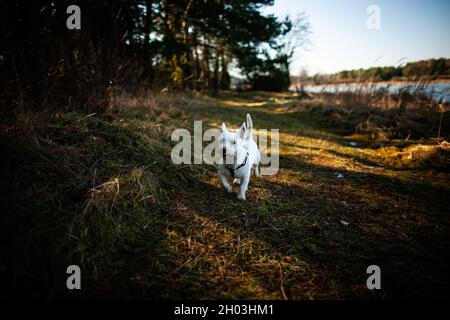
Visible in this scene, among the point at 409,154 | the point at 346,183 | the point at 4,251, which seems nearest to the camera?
the point at 4,251

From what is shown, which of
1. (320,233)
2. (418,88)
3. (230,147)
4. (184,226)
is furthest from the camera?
(418,88)

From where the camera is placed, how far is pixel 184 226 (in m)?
2.77

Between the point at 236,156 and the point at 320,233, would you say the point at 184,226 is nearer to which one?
the point at 236,156

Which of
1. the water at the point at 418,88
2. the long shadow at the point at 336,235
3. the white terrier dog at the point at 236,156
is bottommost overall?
the long shadow at the point at 336,235

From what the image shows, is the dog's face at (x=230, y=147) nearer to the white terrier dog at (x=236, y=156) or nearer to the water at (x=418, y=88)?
the white terrier dog at (x=236, y=156)

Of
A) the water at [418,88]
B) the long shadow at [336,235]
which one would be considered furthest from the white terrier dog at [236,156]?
the water at [418,88]

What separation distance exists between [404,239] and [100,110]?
5.26 meters

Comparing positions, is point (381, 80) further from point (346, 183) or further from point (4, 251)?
point (4, 251)

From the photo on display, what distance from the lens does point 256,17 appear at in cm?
1552

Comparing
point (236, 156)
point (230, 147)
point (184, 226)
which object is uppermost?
point (230, 147)

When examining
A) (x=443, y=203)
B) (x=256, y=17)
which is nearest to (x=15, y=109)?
(x=443, y=203)

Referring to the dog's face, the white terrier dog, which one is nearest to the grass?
the white terrier dog

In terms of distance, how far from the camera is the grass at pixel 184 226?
77.3 inches

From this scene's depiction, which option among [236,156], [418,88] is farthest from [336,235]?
Result: [418,88]
